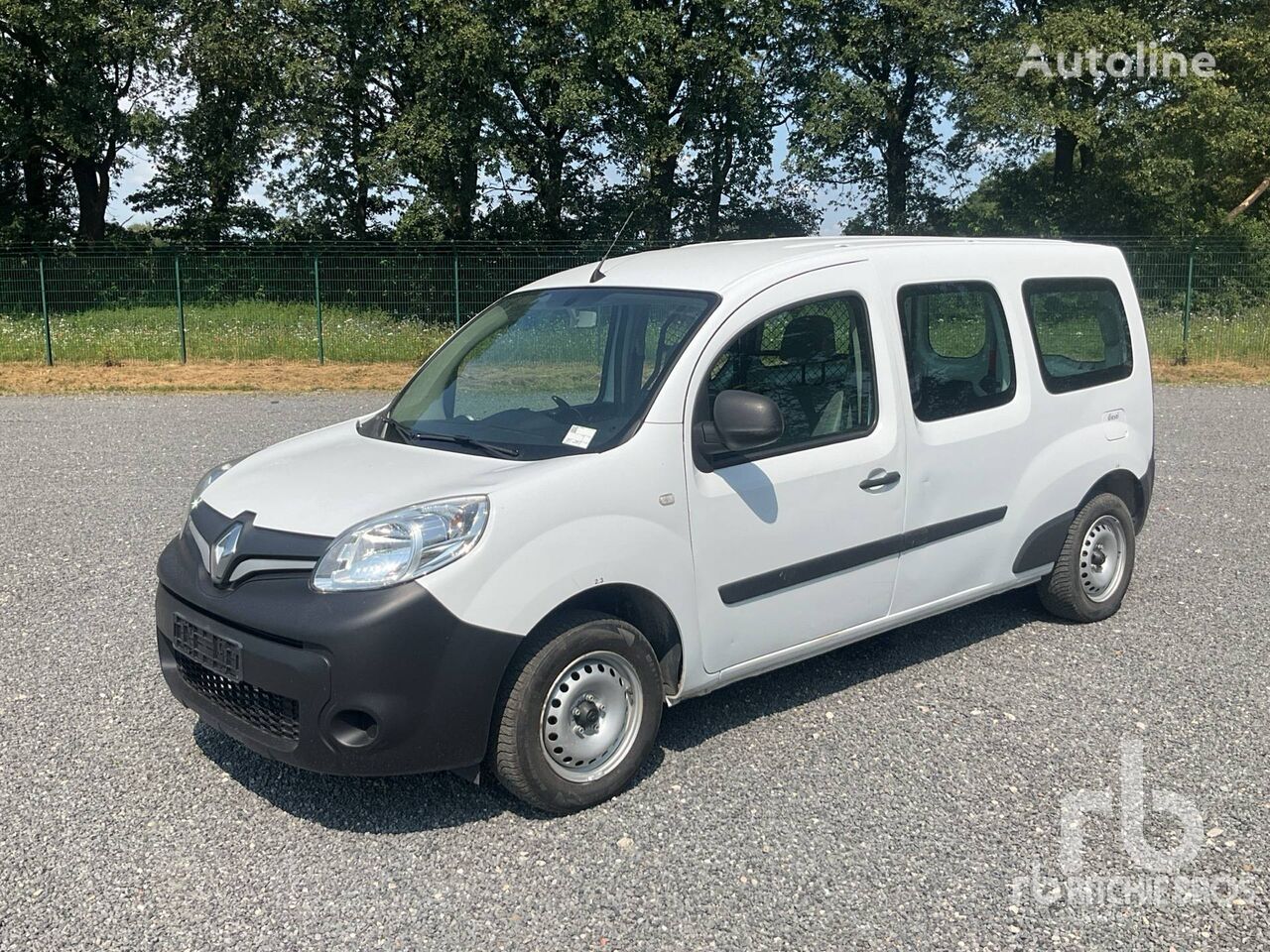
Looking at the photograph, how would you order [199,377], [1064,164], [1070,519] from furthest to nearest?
[1064,164]
[199,377]
[1070,519]

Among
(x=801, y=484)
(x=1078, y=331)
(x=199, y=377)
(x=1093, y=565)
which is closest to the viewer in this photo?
(x=801, y=484)

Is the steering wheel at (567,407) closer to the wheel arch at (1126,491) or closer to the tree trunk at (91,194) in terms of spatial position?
the wheel arch at (1126,491)

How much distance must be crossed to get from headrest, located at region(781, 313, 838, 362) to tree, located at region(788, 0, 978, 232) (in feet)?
83.6

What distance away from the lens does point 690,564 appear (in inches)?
155

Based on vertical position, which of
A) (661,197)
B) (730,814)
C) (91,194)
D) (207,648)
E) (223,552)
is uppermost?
(91,194)

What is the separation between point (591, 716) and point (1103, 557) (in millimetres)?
3206

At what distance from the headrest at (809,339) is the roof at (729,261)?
0.20m

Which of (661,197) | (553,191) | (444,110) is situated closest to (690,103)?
(661,197)

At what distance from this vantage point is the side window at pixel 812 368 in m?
4.25

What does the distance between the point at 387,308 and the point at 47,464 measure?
1055cm

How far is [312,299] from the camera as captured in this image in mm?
20109

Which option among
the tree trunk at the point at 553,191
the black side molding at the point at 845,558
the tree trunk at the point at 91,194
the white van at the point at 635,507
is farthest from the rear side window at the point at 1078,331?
the tree trunk at the point at 91,194

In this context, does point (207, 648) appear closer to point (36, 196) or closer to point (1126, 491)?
point (1126, 491)

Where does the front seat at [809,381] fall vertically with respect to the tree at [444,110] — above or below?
below
